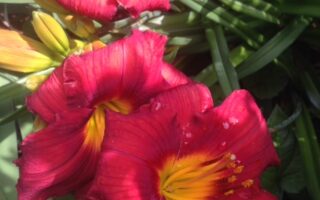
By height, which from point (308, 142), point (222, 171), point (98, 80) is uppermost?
point (98, 80)

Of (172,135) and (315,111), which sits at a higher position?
(172,135)

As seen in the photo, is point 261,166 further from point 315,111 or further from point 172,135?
point 315,111

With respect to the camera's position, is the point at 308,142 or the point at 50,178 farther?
the point at 308,142

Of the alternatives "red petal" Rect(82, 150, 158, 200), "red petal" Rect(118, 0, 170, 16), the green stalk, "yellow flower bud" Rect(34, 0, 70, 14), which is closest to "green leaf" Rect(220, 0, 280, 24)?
the green stalk

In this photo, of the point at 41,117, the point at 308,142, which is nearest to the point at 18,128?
the point at 41,117

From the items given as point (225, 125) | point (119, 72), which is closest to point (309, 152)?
point (225, 125)

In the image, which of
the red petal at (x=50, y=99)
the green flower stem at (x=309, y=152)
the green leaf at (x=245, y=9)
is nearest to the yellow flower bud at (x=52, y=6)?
the red petal at (x=50, y=99)

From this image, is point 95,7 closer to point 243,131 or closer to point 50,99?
point 50,99
